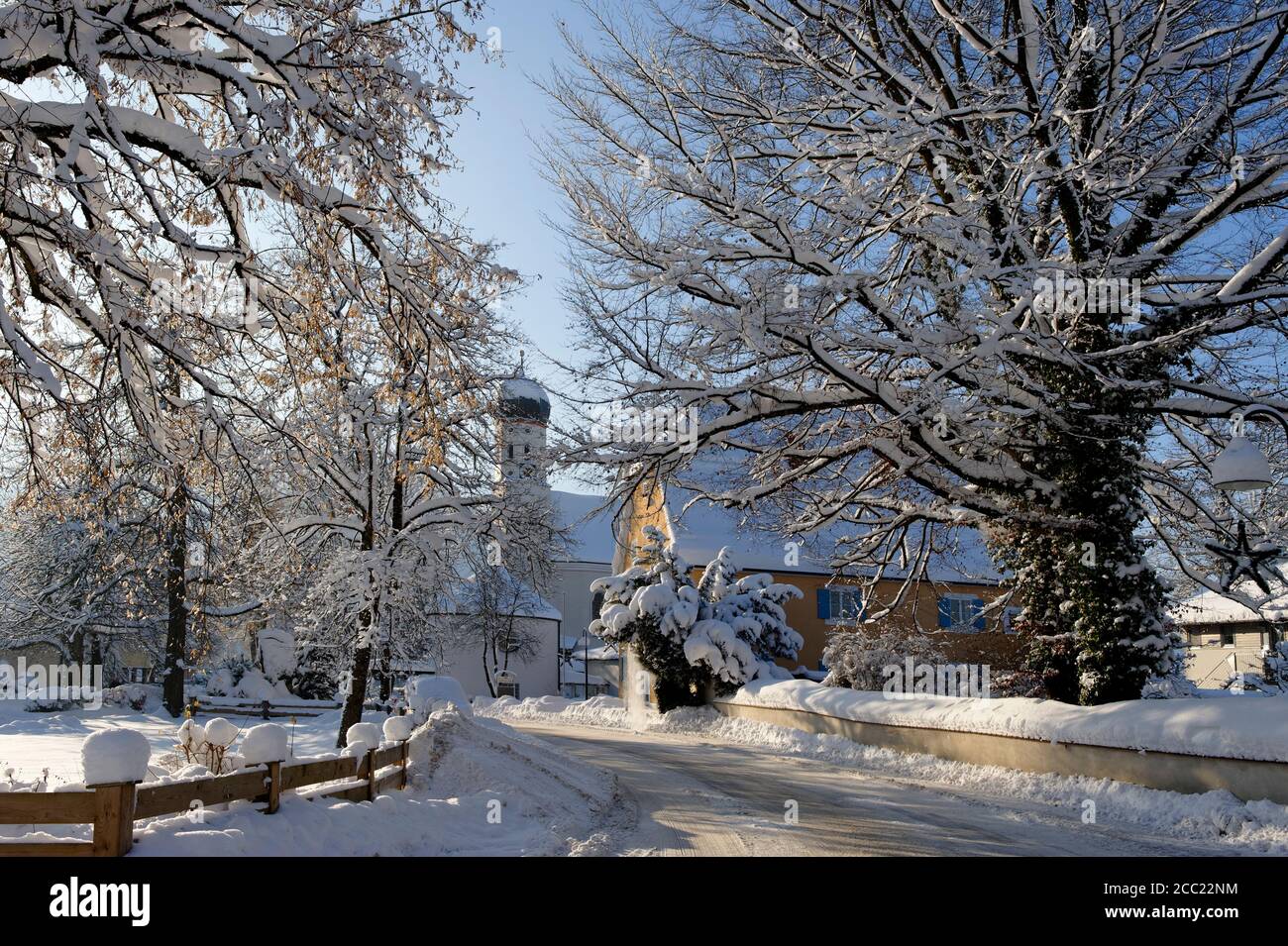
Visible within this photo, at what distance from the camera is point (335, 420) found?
14266 millimetres

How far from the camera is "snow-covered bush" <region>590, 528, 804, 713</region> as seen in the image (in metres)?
26.3

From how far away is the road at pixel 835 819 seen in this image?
861 centimetres

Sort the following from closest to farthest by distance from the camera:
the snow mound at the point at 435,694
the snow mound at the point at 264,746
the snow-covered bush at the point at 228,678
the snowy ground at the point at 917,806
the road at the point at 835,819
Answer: the snow mound at the point at 264,746 < the road at the point at 835,819 < the snowy ground at the point at 917,806 < the snow mound at the point at 435,694 < the snow-covered bush at the point at 228,678

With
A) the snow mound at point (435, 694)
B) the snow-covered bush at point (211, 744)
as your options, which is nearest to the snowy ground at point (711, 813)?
the snow-covered bush at point (211, 744)

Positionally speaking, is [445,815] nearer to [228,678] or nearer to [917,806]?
[917,806]

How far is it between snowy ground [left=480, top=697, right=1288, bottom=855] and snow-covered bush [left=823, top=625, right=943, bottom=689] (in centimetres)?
296

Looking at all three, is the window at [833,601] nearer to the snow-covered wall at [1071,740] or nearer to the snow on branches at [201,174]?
the snow-covered wall at [1071,740]

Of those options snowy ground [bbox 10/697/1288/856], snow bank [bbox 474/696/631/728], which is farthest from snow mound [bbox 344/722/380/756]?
snow bank [bbox 474/696/631/728]

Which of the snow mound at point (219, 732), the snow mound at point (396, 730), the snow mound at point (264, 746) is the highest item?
the snow mound at point (264, 746)

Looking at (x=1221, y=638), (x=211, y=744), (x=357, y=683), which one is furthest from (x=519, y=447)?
(x=1221, y=638)

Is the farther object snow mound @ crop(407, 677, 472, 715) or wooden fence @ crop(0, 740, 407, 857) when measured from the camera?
snow mound @ crop(407, 677, 472, 715)

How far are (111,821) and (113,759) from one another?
1.21 ft

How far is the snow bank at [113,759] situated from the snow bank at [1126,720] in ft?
32.5

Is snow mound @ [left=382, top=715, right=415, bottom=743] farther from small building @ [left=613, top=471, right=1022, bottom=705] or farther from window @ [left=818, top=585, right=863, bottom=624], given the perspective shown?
window @ [left=818, top=585, right=863, bottom=624]
